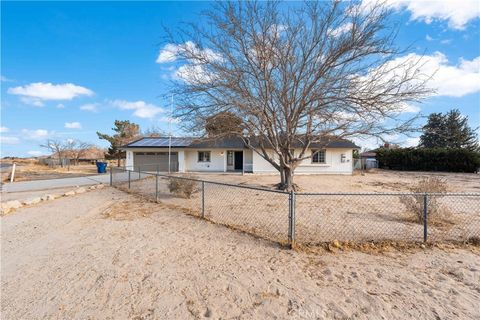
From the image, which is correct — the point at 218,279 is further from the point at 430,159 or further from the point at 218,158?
the point at 430,159

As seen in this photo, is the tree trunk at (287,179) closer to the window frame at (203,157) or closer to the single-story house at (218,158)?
the single-story house at (218,158)

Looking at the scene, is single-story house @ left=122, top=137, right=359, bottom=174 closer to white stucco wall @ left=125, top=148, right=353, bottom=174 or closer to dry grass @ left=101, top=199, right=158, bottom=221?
white stucco wall @ left=125, top=148, right=353, bottom=174

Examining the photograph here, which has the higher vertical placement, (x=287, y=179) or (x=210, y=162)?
(x=210, y=162)

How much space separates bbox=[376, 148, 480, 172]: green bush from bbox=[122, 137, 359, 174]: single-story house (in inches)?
541

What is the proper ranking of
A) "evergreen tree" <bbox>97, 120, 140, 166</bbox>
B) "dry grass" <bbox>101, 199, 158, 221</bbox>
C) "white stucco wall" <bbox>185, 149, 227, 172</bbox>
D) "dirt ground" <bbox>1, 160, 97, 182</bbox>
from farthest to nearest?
"evergreen tree" <bbox>97, 120, 140, 166</bbox> < "white stucco wall" <bbox>185, 149, 227, 172</bbox> < "dirt ground" <bbox>1, 160, 97, 182</bbox> < "dry grass" <bbox>101, 199, 158, 221</bbox>

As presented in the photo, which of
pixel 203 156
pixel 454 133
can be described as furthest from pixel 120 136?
pixel 454 133

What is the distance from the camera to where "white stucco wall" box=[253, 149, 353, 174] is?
22.2 m

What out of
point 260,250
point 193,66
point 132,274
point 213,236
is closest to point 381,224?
point 260,250

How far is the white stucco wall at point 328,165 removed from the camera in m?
22.2

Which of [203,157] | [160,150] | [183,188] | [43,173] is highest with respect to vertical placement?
[160,150]

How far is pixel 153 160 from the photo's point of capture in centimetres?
2569

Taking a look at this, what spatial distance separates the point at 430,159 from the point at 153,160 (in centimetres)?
3223

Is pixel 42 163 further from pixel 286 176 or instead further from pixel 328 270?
pixel 328 270

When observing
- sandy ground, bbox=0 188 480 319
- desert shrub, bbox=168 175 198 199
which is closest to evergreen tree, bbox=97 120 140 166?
desert shrub, bbox=168 175 198 199
